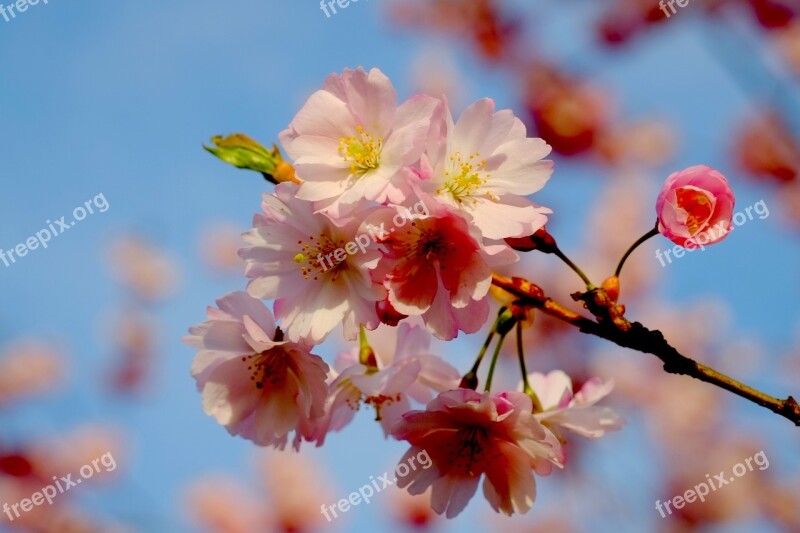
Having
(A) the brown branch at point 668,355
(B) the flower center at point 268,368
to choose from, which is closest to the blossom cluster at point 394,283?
(B) the flower center at point 268,368

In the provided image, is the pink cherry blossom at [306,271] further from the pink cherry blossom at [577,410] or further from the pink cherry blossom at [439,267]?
the pink cherry blossom at [577,410]

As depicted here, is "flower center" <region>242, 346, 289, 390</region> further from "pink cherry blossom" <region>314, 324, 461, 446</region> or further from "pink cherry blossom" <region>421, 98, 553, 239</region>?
"pink cherry blossom" <region>421, 98, 553, 239</region>

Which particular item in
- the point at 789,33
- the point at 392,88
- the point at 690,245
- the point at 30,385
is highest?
the point at 30,385

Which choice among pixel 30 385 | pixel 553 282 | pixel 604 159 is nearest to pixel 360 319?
pixel 553 282

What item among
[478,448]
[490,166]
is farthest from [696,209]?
[478,448]

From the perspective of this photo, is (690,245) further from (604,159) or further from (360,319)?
(604,159)

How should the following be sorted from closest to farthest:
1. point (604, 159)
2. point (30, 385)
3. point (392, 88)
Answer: point (392, 88), point (604, 159), point (30, 385)

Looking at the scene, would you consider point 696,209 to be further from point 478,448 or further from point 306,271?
point 306,271
